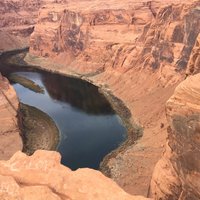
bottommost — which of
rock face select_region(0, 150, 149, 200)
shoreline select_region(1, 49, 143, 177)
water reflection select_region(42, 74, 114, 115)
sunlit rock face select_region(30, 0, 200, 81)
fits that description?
water reflection select_region(42, 74, 114, 115)

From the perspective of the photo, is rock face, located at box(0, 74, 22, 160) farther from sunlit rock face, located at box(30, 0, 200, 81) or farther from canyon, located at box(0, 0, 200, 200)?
sunlit rock face, located at box(30, 0, 200, 81)

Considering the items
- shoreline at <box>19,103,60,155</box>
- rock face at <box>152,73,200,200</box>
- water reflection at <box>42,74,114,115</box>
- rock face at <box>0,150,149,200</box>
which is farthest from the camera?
water reflection at <box>42,74,114,115</box>

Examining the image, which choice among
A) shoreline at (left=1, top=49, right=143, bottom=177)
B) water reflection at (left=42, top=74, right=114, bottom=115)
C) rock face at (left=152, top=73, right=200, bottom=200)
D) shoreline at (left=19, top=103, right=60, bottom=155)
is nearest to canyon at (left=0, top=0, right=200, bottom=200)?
rock face at (left=152, top=73, right=200, bottom=200)

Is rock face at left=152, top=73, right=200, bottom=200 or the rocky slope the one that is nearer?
rock face at left=152, top=73, right=200, bottom=200

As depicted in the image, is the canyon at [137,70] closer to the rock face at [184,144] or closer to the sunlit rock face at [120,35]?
the rock face at [184,144]

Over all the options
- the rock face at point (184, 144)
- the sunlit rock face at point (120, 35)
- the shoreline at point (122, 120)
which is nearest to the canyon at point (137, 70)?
the rock face at point (184, 144)
